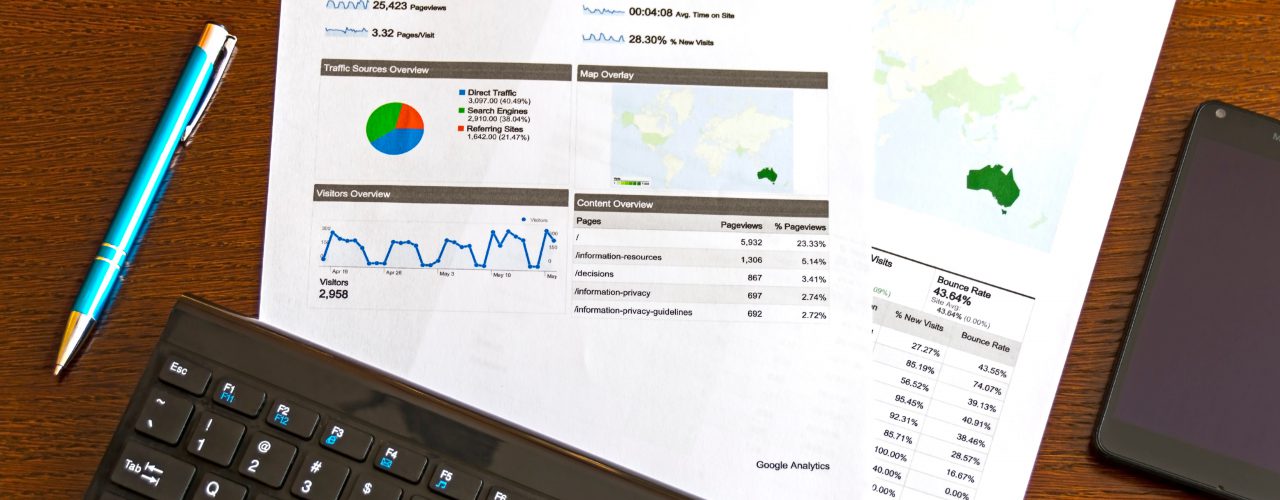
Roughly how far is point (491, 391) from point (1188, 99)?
0.48 meters

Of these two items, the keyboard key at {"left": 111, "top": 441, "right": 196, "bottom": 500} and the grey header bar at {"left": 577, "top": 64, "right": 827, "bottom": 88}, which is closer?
the keyboard key at {"left": 111, "top": 441, "right": 196, "bottom": 500}

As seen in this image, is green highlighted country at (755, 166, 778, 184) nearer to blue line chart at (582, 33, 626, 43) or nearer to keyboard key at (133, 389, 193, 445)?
blue line chart at (582, 33, 626, 43)

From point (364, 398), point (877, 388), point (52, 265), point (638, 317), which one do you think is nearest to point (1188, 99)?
point (877, 388)

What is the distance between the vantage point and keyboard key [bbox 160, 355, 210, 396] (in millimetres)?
412

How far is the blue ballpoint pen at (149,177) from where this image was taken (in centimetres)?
49

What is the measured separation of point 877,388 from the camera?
0.52 m

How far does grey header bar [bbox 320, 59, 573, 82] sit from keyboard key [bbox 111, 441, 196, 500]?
25 centimetres

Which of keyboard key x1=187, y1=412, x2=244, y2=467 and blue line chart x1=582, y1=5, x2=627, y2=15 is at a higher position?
blue line chart x1=582, y1=5, x2=627, y2=15

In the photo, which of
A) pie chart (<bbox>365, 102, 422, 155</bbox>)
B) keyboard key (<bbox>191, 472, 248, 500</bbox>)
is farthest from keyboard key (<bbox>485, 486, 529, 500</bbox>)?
pie chart (<bbox>365, 102, 422, 155</bbox>)

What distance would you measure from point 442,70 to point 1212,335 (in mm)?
493

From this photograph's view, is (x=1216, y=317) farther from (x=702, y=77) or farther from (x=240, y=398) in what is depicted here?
(x=240, y=398)

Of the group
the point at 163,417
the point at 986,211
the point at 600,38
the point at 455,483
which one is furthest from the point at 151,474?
the point at 986,211

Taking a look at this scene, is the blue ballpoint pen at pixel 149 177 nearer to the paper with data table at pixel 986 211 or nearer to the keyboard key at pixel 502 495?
the keyboard key at pixel 502 495

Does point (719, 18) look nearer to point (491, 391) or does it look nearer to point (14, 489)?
point (491, 391)
